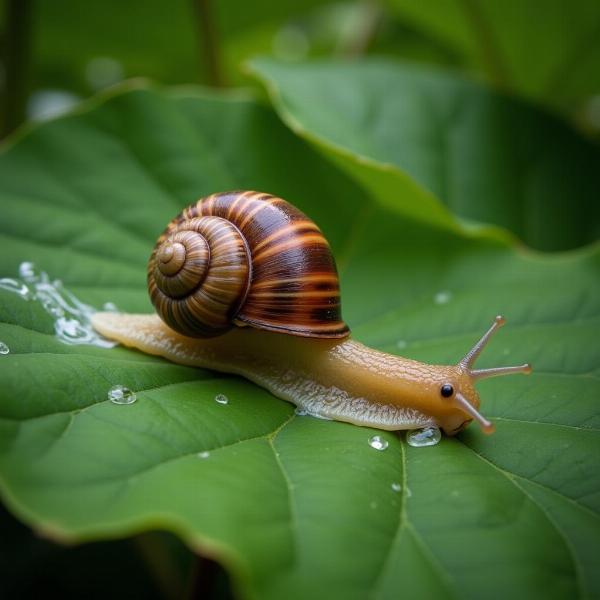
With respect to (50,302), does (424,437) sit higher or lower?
lower

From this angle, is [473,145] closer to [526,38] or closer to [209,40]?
[526,38]

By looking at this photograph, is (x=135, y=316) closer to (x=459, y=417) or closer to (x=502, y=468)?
(x=459, y=417)

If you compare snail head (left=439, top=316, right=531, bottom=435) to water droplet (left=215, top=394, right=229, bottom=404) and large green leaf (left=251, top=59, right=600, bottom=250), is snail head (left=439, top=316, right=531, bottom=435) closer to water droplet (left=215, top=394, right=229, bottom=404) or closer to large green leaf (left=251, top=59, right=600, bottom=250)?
water droplet (left=215, top=394, right=229, bottom=404)

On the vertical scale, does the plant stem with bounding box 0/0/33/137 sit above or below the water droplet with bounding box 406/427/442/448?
above

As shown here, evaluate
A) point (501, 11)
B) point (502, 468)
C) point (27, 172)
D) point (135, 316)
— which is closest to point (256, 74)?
point (27, 172)

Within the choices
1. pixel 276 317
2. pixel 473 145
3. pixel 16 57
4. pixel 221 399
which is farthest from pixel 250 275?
pixel 16 57

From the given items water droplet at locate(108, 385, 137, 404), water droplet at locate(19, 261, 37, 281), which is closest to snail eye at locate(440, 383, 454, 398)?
water droplet at locate(108, 385, 137, 404)

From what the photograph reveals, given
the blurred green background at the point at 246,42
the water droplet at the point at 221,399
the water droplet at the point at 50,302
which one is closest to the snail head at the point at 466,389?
the water droplet at the point at 221,399

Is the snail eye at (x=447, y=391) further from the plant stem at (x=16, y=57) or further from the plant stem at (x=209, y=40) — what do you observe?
the plant stem at (x=16, y=57)
